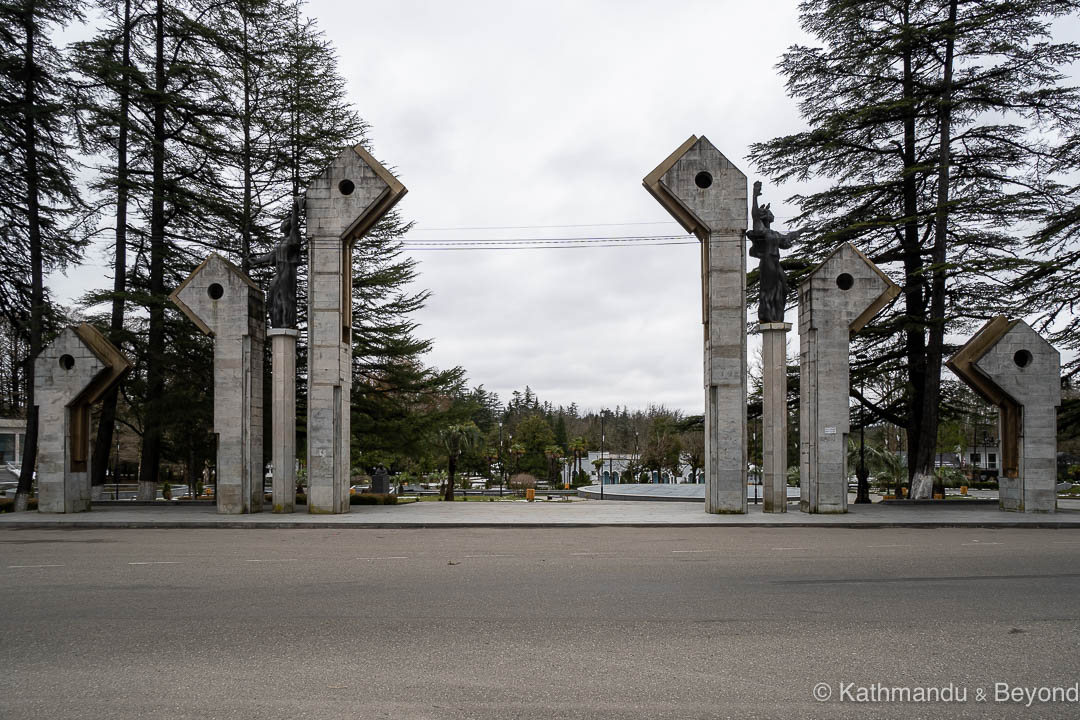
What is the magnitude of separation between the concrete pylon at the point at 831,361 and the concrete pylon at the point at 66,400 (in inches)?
753

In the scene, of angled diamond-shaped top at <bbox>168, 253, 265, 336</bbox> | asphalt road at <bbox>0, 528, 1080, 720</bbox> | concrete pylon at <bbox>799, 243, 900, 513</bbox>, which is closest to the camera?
asphalt road at <bbox>0, 528, 1080, 720</bbox>

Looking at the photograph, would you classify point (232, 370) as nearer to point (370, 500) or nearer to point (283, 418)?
point (283, 418)

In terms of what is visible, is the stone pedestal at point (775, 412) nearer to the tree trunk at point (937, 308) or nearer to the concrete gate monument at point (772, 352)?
the concrete gate monument at point (772, 352)

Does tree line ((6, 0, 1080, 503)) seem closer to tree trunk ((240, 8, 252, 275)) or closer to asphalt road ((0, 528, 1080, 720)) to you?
tree trunk ((240, 8, 252, 275))

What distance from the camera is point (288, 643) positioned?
242 inches

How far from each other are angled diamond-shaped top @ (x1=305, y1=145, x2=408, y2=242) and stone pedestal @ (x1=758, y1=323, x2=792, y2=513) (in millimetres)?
11204

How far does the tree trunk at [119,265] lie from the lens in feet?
81.4

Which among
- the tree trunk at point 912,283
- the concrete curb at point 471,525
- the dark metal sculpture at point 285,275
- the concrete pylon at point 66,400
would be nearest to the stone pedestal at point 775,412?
the concrete curb at point 471,525

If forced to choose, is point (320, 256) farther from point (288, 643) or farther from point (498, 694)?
point (498, 694)

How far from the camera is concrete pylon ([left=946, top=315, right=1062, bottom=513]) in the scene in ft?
64.6

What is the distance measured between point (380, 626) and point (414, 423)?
21829 millimetres

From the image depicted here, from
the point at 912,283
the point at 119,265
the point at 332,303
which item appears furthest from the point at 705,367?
the point at 119,265

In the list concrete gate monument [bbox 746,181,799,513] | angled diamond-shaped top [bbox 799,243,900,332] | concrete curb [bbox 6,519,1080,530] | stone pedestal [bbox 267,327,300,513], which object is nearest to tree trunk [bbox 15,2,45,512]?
concrete curb [bbox 6,519,1080,530]

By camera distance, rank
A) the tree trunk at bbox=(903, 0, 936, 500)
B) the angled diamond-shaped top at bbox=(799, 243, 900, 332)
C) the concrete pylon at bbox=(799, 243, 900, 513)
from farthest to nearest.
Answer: the tree trunk at bbox=(903, 0, 936, 500) < the angled diamond-shaped top at bbox=(799, 243, 900, 332) < the concrete pylon at bbox=(799, 243, 900, 513)
